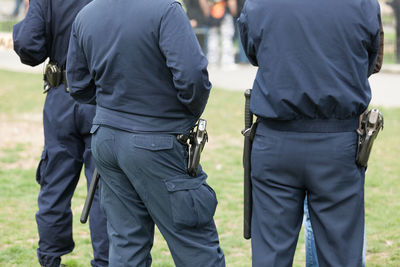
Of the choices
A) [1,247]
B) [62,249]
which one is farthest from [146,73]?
[1,247]

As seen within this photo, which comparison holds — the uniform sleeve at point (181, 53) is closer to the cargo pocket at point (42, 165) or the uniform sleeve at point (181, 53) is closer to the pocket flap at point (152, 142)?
the pocket flap at point (152, 142)

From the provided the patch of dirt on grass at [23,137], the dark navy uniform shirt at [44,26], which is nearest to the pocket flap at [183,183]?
the dark navy uniform shirt at [44,26]

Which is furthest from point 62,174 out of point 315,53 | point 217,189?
point 217,189

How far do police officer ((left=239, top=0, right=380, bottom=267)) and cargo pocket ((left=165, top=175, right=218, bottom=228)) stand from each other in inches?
11.3

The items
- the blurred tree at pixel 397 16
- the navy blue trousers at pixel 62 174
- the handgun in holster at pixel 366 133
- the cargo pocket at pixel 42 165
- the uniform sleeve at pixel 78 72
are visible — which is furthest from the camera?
the blurred tree at pixel 397 16

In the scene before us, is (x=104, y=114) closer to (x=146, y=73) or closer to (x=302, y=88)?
(x=146, y=73)

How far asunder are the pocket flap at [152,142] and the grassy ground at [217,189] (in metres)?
1.70

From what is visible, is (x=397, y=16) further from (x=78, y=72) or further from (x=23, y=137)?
(x=78, y=72)

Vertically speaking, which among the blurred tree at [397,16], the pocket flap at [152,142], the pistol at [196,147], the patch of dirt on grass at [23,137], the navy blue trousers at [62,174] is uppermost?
the pocket flap at [152,142]

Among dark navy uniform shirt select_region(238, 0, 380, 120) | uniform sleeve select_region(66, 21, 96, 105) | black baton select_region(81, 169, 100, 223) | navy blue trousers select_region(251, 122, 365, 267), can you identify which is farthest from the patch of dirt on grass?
dark navy uniform shirt select_region(238, 0, 380, 120)

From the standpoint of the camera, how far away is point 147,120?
3.45m

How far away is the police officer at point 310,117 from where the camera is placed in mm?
3176

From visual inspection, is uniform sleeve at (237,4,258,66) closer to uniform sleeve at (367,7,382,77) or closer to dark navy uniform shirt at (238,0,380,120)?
dark navy uniform shirt at (238,0,380,120)

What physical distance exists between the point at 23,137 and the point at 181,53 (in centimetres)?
626
